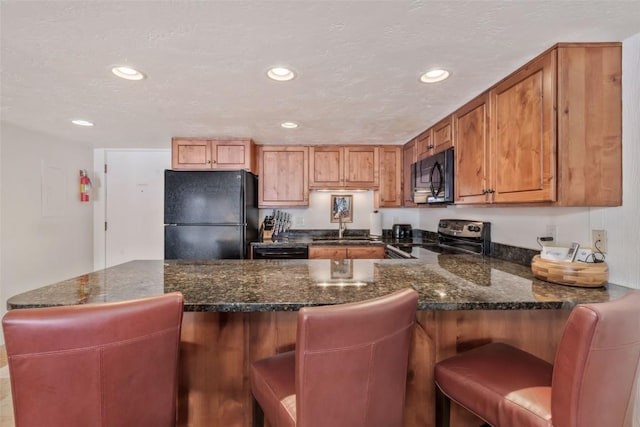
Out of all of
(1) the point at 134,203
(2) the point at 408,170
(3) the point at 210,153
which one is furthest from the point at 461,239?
(1) the point at 134,203

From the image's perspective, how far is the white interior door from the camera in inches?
144

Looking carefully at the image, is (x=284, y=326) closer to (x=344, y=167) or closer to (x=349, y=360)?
(x=349, y=360)

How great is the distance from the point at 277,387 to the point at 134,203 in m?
3.60

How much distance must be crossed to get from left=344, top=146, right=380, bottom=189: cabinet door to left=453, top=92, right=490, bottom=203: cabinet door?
1305mm

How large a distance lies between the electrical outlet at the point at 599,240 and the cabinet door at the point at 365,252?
1.87 metres

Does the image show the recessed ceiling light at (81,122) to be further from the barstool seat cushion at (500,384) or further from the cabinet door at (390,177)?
the barstool seat cushion at (500,384)

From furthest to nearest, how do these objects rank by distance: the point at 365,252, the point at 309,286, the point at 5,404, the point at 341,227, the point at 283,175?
1. the point at 341,227
2. the point at 283,175
3. the point at 365,252
4. the point at 5,404
5. the point at 309,286

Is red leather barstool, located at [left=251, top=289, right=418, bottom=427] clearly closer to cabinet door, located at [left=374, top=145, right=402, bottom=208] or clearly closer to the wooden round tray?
the wooden round tray

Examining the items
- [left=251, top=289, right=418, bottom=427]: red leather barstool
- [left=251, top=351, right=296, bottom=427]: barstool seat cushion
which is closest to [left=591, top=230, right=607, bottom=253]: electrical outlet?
[left=251, top=289, right=418, bottom=427]: red leather barstool

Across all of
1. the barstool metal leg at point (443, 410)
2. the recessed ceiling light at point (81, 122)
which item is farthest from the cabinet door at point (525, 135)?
the recessed ceiling light at point (81, 122)

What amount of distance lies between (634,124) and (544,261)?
70cm

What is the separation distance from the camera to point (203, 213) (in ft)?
9.77

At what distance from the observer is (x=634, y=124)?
127cm

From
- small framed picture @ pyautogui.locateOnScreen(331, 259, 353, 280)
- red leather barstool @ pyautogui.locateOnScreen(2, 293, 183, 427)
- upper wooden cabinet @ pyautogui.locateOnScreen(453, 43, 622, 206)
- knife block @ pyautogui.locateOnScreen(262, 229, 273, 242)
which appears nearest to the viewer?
Result: red leather barstool @ pyautogui.locateOnScreen(2, 293, 183, 427)
